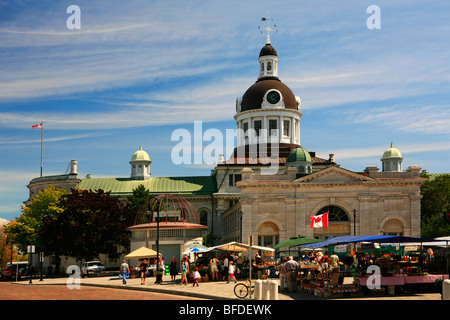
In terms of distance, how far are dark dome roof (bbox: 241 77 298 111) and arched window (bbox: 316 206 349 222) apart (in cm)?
3035

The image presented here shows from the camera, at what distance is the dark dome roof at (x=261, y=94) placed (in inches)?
3656

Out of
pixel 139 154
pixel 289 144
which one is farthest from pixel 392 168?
pixel 139 154

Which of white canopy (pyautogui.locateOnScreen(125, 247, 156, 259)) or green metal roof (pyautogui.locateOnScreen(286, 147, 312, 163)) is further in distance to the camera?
Answer: green metal roof (pyautogui.locateOnScreen(286, 147, 312, 163))

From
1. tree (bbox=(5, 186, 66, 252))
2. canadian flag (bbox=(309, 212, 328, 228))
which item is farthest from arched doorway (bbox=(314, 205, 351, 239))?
tree (bbox=(5, 186, 66, 252))

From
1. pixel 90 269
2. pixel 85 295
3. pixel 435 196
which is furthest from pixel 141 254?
pixel 435 196

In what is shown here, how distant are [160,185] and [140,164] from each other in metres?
5.31

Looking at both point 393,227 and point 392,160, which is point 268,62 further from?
point 393,227

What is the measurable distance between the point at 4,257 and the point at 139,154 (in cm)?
5439

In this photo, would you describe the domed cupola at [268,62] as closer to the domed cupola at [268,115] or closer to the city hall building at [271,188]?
the city hall building at [271,188]

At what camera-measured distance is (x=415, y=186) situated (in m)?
64.8

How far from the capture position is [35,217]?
257ft

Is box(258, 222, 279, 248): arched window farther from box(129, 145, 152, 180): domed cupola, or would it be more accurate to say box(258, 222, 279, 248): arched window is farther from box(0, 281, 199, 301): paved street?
box(129, 145, 152, 180): domed cupola

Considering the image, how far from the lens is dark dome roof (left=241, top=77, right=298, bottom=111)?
92.9 metres
